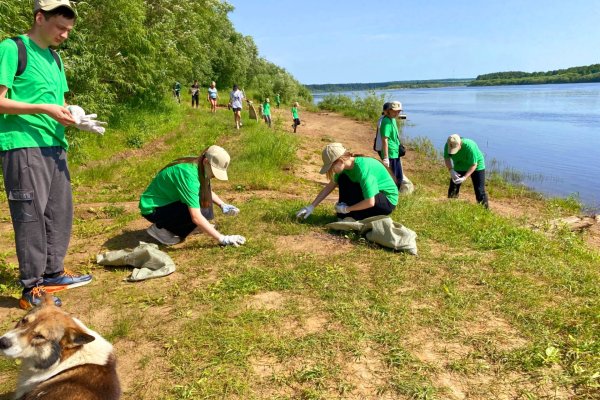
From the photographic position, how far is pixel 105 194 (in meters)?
7.71

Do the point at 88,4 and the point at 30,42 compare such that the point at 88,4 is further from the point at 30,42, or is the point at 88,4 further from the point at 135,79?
the point at 30,42

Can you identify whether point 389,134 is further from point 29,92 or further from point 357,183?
point 29,92

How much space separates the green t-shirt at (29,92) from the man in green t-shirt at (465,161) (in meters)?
6.10

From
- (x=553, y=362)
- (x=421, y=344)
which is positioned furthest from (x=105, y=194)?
(x=553, y=362)

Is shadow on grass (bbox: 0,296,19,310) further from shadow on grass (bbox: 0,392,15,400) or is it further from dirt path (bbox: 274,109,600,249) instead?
dirt path (bbox: 274,109,600,249)

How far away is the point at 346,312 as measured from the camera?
3.30 metres

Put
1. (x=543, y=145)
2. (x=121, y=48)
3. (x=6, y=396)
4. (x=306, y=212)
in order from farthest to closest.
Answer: (x=543, y=145)
(x=121, y=48)
(x=306, y=212)
(x=6, y=396)

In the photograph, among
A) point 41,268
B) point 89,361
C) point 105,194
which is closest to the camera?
point 89,361

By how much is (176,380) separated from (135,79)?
528 inches

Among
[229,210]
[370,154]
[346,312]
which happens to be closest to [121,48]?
[370,154]

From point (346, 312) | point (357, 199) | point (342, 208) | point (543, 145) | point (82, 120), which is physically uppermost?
point (82, 120)

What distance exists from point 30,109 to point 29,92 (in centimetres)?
26

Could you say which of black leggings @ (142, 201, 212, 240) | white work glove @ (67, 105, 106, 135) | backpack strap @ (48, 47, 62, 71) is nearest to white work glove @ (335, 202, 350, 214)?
black leggings @ (142, 201, 212, 240)

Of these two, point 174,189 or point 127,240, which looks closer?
point 174,189
